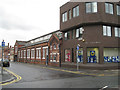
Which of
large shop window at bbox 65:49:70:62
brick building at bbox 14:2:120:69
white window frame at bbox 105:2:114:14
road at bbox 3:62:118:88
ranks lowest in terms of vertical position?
road at bbox 3:62:118:88

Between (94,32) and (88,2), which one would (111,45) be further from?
(88,2)

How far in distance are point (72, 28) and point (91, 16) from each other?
16.4 feet

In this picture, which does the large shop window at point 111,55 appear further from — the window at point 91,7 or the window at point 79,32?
the window at point 91,7

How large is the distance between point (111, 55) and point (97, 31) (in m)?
4.99

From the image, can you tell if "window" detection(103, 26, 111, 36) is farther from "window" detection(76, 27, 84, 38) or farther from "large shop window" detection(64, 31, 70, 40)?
"large shop window" detection(64, 31, 70, 40)

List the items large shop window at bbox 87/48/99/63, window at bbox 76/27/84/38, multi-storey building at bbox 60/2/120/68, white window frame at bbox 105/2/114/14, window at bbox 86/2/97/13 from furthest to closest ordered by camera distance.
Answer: window at bbox 76/27/84/38
white window frame at bbox 105/2/114/14
window at bbox 86/2/97/13
large shop window at bbox 87/48/99/63
multi-storey building at bbox 60/2/120/68

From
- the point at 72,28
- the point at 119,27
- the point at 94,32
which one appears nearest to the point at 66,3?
the point at 72,28

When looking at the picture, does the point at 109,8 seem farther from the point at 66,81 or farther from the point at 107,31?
the point at 66,81

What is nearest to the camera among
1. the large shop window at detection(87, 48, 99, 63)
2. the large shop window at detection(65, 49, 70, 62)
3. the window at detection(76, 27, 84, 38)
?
the large shop window at detection(87, 48, 99, 63)

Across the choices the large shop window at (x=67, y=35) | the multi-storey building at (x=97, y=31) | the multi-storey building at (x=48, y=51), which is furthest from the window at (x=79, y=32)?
the multi-storey building at (x=48, y=51)

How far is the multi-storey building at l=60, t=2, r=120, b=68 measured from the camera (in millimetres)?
20562

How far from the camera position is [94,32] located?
20.8 m

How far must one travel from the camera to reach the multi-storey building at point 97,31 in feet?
67.5

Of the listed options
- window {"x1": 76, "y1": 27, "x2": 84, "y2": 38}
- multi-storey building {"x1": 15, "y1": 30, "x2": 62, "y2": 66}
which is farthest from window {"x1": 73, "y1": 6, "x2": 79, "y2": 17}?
multi-storey building {"x1": 15, "y1": 30, "x2": 62, "y2": 66}
